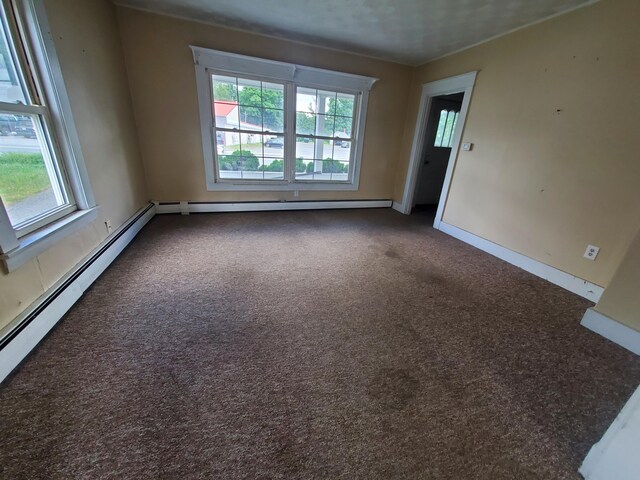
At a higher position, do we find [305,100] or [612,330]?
[305,100]

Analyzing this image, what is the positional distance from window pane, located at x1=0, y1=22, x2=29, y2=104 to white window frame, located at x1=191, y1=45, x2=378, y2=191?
1.98m

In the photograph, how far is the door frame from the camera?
3331 millimetres

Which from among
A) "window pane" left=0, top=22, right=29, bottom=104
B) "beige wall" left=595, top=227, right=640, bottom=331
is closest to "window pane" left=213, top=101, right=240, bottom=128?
"window pane" left=0, top=22, right=29, bottom=104

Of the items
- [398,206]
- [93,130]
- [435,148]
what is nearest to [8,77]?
[93,130]

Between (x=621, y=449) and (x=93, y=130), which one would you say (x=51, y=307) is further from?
(x=621, y=449)

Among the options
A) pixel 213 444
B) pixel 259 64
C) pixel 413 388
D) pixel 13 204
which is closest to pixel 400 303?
pixel 413 388

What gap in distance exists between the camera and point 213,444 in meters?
1.07

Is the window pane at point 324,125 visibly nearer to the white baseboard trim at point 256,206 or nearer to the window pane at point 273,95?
the window pane at point 273,95

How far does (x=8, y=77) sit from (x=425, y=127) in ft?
14.9

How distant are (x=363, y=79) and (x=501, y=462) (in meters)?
4.46

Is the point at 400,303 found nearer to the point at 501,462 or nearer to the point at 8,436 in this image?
the point at 501,462

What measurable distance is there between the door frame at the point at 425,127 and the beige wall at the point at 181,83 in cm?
50

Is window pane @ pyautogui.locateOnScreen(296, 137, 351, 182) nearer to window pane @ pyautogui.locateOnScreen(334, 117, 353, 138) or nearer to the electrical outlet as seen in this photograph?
window pane @ pyautogui.locateOnScreen(334, 117, 353, 138)

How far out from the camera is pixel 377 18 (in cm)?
274
